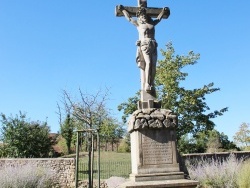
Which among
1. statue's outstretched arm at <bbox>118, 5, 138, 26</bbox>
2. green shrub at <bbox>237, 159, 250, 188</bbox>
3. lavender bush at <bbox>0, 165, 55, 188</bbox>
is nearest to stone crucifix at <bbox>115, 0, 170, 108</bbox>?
statue's outstretched arm at <bbox>118, 5, 138, 26</bbox>

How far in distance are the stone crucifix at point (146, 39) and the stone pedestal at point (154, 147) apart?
1.57 feet

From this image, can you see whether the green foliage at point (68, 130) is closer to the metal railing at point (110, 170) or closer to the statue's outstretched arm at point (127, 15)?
the metal railing at point (110, 170)

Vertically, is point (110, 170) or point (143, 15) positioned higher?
point (143, 15)

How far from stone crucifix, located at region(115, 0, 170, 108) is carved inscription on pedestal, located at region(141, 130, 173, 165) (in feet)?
2.29

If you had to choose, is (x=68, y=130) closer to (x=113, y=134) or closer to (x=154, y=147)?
(x=113, y=134)

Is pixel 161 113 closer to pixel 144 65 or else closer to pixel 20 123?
pixel 144 65

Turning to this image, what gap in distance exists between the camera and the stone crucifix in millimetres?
7070

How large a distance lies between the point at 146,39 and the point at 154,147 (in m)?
2.44

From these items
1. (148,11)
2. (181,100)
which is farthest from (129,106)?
(148,11)

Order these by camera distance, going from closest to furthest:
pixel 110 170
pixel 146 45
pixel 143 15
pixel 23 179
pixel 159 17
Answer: pixel 146 45 < pixel 143 15 < pixel 159 17 < pixel 23 179 < pixel 110 170

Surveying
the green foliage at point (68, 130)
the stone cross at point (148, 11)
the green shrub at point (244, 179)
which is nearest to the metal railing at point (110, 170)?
the green shrub at point (244, 179)

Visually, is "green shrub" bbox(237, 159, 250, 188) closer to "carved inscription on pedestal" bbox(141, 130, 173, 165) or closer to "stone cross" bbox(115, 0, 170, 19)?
"carved inscription on pedestal" bbox(141, 130, 173, 165)

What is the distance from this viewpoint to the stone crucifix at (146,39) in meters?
7.07

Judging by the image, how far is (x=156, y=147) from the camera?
655 centimetres
